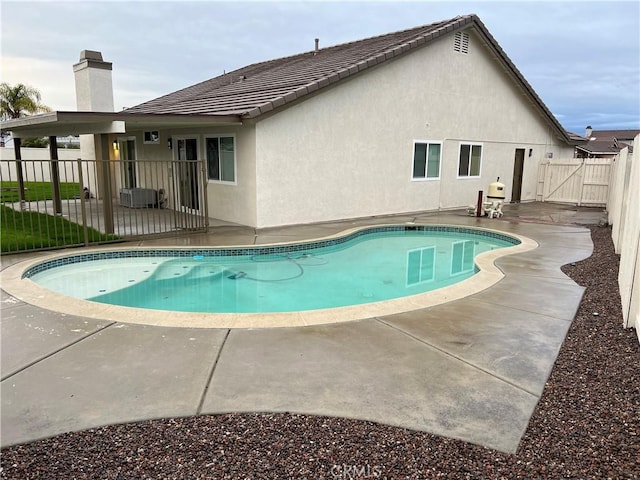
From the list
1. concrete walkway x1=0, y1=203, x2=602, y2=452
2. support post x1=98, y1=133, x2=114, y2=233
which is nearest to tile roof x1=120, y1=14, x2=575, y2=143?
support post x1=98, y1=133, x2=114, y2=233

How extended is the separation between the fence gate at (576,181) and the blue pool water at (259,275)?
33.7ft

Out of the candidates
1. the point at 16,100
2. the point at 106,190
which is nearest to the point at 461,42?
the point at 106,190

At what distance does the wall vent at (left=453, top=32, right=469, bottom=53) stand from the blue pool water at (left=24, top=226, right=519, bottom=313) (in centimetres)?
779

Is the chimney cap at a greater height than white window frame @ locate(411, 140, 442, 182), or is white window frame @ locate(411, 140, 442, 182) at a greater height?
the chimney cap

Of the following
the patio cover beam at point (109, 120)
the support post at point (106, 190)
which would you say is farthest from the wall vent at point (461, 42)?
the support post at point (106, 190)

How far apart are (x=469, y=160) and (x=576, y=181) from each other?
6.00 metres

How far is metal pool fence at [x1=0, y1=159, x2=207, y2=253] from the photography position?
906 centimetres

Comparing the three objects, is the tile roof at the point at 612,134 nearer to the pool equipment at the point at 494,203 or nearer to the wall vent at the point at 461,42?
the wall vent at the point at 461,42

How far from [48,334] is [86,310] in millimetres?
690

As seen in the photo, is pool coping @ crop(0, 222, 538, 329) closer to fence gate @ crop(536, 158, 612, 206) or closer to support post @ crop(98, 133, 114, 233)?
support post @ crop(98, 133, 114, 233)

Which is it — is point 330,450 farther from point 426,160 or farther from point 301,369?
point 426,160

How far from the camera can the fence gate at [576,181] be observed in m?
18.2

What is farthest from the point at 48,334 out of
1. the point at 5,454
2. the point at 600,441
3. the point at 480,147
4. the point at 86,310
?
the point at 480,147

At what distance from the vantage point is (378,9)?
59.5 ft
